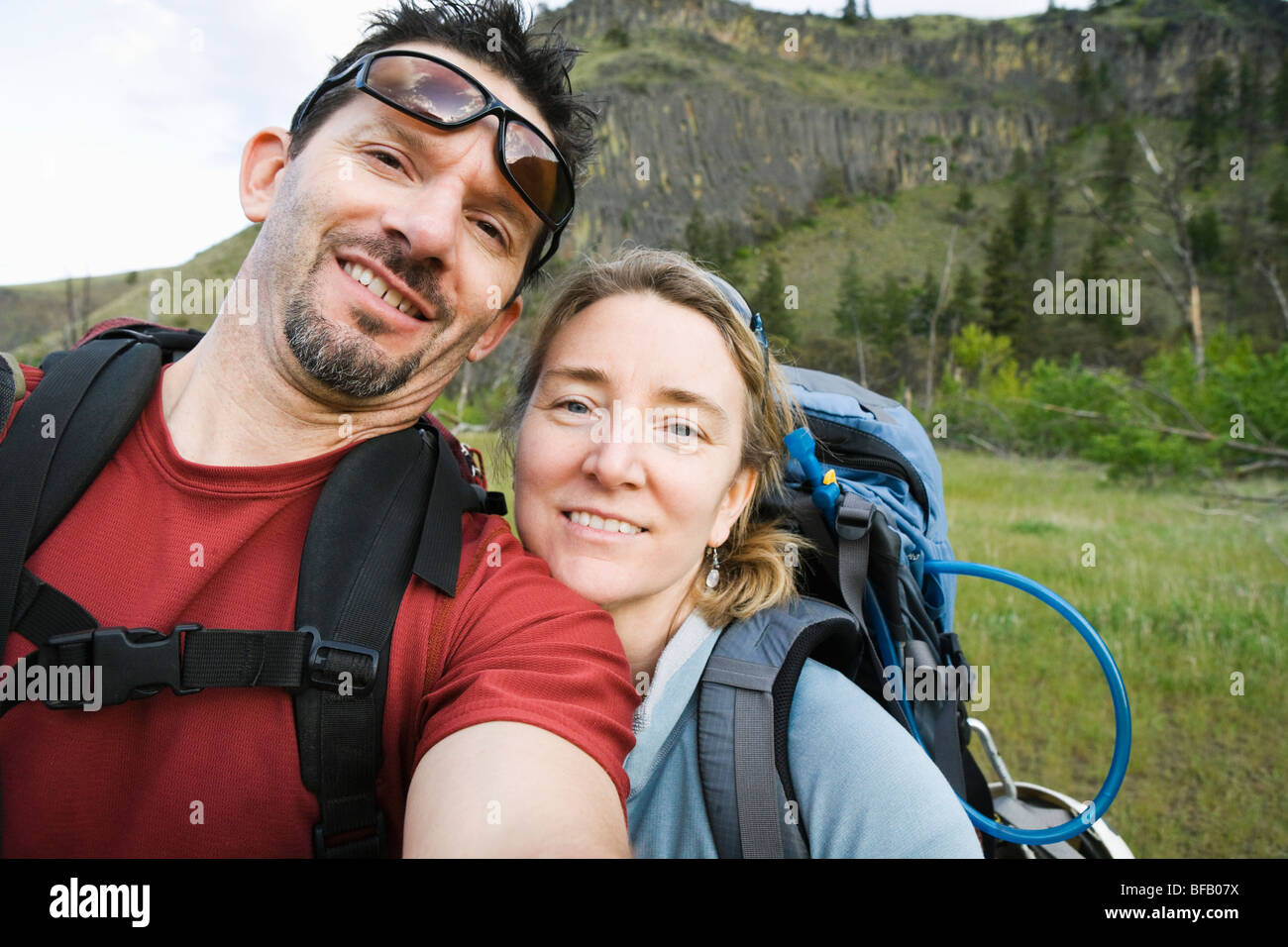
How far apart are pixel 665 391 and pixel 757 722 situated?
912mm

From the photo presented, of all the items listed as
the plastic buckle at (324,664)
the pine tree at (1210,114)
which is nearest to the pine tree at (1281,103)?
the pine tree at (1210,114)

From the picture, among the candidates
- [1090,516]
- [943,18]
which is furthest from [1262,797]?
[943,18]

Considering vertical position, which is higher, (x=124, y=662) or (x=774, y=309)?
(x=774, y=309)

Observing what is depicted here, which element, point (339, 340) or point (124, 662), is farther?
point (339, 340)

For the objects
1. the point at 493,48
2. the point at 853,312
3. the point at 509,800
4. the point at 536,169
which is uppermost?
the point at 853,312

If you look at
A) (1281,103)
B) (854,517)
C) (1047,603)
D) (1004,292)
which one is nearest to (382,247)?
(854,517)

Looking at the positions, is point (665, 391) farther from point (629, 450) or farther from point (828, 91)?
point (828, 91)

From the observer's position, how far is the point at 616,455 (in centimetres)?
190

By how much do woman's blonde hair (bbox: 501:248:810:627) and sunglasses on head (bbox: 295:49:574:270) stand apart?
1.16ft

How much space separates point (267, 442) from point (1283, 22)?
4247 inches

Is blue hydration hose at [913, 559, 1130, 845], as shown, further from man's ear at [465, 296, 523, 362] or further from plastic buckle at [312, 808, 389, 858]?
man's ear at [465, 296, 523, 362]

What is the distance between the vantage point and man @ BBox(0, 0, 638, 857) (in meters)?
1.40

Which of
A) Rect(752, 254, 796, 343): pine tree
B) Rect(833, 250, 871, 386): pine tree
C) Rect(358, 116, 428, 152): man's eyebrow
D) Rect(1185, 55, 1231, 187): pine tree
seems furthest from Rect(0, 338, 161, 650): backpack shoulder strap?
Rect(1185, 55, 1231, 187): pine tree
